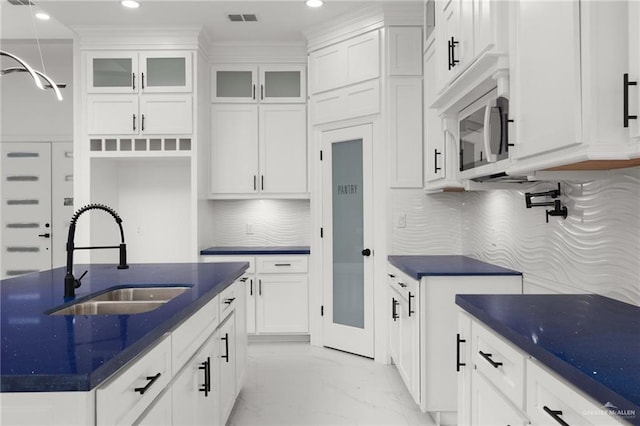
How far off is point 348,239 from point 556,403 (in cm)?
306

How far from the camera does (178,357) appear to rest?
1674 mm

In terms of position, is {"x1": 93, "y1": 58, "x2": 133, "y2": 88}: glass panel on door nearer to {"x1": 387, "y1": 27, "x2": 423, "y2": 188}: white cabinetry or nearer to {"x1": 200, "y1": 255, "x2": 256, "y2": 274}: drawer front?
{"x1": 200, "y1": 255, "x2": 256, "y2": 274}: drawer front

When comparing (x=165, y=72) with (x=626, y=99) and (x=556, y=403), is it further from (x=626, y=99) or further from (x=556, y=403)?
(x=556, y=403)

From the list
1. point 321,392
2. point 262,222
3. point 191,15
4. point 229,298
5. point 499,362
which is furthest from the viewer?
point 262,222

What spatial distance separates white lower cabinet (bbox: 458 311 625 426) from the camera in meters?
1.05

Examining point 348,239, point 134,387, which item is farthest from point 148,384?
point 348,239

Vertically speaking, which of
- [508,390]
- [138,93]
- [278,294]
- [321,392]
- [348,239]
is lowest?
[321,392]

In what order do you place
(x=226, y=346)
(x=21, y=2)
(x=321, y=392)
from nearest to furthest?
1. (x=226, y=346)
2. (x=321, y=392)
3. (x=21, y=2)

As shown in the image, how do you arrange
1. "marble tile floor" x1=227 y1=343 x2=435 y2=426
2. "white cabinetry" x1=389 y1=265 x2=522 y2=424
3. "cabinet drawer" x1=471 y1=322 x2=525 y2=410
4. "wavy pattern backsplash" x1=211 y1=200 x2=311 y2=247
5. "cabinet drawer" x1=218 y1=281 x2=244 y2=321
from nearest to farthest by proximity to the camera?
"cabinet drawer" x1=471 y1=322 x2=525 y2=410 < "cabinet drawer" x1=218 y1=281 x2=244 y2=321 < "white cabinetry" x1=389 y1=265 x2=522 y2=424 < "marble tile floor" x1=227 y1=343 x2=435 y2=426 < "wavy pattern backsplash" x1=211 y1=200 x2=311 y2=247

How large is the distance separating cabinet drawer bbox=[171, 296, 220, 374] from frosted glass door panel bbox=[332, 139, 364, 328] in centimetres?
196

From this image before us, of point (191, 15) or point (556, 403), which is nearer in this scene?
point (556, 403)

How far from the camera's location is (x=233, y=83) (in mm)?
4750

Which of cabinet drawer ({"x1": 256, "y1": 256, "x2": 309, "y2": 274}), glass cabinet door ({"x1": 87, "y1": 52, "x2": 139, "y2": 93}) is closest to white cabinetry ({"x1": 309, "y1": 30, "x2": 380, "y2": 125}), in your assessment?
cabinet drawer ({"x1": 256, "y1": 256, "x2": 309, "y2": 274})

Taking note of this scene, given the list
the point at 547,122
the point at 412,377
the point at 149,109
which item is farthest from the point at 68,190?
the point at 547,122
